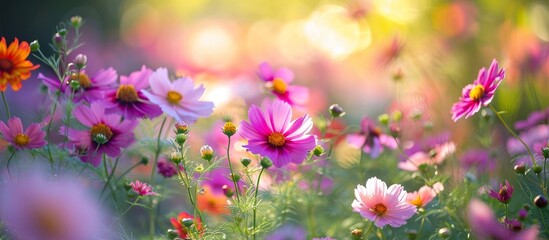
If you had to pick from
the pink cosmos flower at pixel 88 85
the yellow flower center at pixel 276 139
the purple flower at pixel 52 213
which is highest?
the pink cosmos flower at pixel 88 85

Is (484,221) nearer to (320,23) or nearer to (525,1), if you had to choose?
(525,1)

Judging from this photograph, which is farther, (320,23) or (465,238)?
(320,23)

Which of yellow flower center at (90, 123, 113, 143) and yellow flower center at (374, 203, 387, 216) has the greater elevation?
yellow flower center at (90, 123, 113, 143)

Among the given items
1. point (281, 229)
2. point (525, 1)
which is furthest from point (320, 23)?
point (281, 229)

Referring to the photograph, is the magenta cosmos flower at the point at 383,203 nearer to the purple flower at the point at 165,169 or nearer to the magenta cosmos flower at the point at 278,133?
the magenta cosmos flower at the point at 278,133

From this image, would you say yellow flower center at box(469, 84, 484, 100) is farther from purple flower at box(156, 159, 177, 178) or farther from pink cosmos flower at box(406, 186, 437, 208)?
purple flower at box(156, 159, 177, 178)

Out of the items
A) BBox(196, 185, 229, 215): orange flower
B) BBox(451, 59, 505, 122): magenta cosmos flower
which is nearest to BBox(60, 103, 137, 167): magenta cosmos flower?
BBox(196, 185, 229, 215): orange flower

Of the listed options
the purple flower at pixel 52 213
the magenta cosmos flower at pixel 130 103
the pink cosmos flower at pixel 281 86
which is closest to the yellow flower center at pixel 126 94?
the magenta cosmos flower at pixel 130 103
